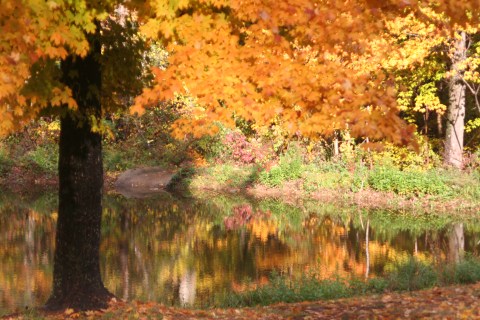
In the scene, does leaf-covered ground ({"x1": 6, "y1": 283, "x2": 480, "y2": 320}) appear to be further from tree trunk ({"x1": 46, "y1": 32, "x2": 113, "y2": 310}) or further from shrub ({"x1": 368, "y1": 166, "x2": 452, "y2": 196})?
shrub ({"x1": 368, "y1": 166, "x2": 452, "y2": 196})

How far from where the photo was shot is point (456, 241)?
18.0 m

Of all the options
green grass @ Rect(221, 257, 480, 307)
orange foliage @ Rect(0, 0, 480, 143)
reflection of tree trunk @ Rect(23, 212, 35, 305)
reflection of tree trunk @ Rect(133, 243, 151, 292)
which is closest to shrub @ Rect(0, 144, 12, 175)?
reflection of tree trunk @ Rect(23, 212, 35, 305)

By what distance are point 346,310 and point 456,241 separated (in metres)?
9.54

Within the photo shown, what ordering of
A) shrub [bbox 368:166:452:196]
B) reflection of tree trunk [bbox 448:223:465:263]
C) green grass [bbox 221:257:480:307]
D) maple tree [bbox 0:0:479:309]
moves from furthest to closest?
shrub [bbox 368:166:452:196]
reflection of tree trunk [bbox 448:223:465:263]
green grass [bbox 221:257:480:307]
maple tree [bbox 0:0:479:309]

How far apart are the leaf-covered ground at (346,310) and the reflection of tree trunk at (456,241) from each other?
5.46m

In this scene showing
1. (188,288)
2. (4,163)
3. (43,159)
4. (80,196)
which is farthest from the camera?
(4,163)

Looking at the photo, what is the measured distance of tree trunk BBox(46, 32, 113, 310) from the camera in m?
9.45

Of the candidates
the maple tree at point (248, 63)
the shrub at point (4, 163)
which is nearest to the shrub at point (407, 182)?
the maple tree at point (248, 63)

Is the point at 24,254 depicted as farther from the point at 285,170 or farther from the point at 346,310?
the point at 285,170

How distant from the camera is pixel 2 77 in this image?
6.72 meters

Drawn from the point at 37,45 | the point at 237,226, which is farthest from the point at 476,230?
the point at 37,45

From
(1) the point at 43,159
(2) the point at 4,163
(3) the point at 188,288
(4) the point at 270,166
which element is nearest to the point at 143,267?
(3) the point at 188,288

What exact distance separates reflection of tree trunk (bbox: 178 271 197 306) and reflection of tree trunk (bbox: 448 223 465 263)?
18.2 ft

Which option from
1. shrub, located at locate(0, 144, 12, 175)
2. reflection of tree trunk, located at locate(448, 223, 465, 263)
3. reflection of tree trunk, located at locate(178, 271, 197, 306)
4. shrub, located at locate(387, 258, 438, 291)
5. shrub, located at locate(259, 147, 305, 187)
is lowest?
reflection of tree trunk, located at locate(178, 271, 197, 306)
